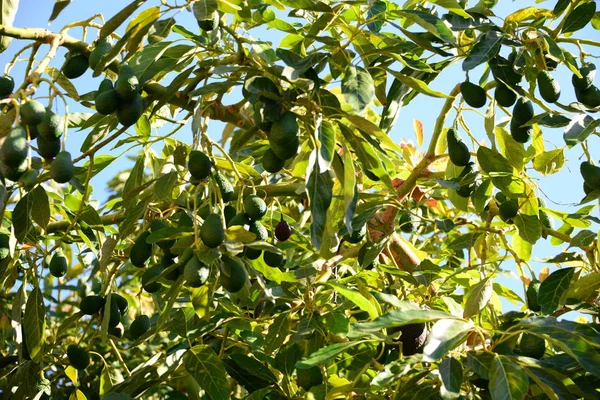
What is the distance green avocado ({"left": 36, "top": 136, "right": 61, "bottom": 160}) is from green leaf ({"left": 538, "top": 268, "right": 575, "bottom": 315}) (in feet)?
3.35

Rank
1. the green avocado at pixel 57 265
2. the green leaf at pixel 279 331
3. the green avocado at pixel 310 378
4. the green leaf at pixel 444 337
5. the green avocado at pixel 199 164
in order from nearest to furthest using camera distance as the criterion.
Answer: the green leaf at pixel 444 337 → the green avocado at pixel 199 164 → the green avocado at pixel 310 378 → the green leaf at pixel 279 331 → the green avocado at pixel 57 265

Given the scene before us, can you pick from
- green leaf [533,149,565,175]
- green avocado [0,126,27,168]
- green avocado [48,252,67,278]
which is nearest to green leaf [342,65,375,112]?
green avocado [0,126,27,168]

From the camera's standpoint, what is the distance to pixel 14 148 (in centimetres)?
123

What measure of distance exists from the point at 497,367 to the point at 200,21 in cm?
78

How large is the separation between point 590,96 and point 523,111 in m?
0.13

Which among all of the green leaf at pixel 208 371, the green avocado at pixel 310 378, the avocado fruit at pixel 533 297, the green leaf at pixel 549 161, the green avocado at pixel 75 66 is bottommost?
the avocado fruit at pixel 533 297

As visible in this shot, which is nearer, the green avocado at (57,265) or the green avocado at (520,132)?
the green avocado at (520,132)

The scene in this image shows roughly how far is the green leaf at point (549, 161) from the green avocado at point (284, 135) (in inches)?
31.7

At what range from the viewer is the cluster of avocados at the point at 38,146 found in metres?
Result: 1.24

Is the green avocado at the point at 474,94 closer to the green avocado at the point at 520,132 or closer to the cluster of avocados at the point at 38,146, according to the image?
the green avocado at the point at 520,132

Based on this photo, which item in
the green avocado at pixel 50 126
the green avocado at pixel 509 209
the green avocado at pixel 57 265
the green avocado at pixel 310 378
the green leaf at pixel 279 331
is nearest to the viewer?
the green avocado at pixel 50 126

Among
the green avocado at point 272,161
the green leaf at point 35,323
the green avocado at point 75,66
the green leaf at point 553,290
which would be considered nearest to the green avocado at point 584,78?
the green leaf at point 553,290

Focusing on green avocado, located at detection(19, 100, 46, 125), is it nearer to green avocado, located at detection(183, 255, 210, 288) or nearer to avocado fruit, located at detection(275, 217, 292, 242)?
green avocado, located at detection(183, 255, 210, 288)

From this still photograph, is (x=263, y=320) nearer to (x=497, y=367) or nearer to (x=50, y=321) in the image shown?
(x=497, y=367)
